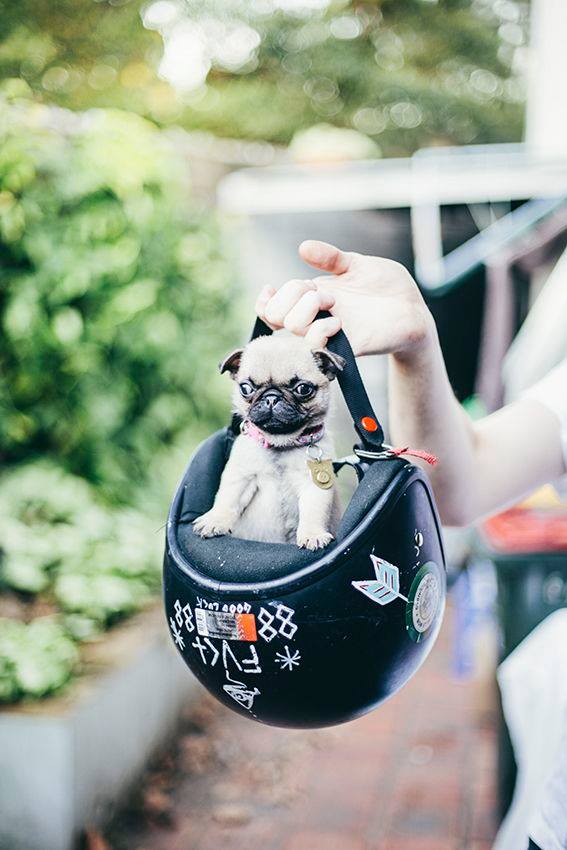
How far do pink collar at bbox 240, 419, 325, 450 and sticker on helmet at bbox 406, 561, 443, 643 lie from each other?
17 centimetres

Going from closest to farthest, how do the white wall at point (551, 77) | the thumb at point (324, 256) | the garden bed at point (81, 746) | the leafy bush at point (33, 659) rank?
the thumb at point (324, 256) → the garden bed at point (81, 746) → the leafy bush at point (33, 659) → the white wall at point (551, 77)

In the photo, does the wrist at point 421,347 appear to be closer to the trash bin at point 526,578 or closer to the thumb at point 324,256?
the thumb at point 324,256

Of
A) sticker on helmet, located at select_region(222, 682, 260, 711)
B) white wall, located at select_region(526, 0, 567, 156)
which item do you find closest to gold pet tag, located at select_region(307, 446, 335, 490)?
sticker on helmet, located at select_region(222, 682, 260, 711)

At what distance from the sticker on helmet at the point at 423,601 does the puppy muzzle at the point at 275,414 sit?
0.20 metres

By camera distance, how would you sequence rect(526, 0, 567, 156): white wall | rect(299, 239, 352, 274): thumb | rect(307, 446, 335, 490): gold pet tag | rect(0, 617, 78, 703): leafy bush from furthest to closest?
1. rect(526, 0, 567, 156): white wall
2. rect(0, 617, 78, 703): leafy bush
3. rect(299, 239, 352, 274): thumb
4. rect(307, 446, 335, 490): gold pet tag

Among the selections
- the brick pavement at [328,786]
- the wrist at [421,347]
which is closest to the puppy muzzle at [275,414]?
the wrist at [421,347]

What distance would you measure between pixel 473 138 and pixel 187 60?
8.27 m

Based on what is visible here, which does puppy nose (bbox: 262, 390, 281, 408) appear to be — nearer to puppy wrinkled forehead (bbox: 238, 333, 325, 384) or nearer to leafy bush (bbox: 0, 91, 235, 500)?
puppy wrinkled forehead (bbox: 238, 333, 325, 384)

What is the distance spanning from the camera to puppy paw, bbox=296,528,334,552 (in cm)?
79

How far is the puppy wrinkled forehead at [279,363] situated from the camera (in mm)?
843

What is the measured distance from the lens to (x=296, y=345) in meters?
0.86

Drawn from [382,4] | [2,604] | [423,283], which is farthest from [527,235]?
[382,4]

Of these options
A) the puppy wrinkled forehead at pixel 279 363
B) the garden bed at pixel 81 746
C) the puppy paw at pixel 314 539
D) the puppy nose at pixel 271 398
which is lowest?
the garden bed at pixel 81 746

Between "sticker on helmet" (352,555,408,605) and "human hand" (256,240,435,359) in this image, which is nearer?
"sticker on helmet" (352,555,408,605)
